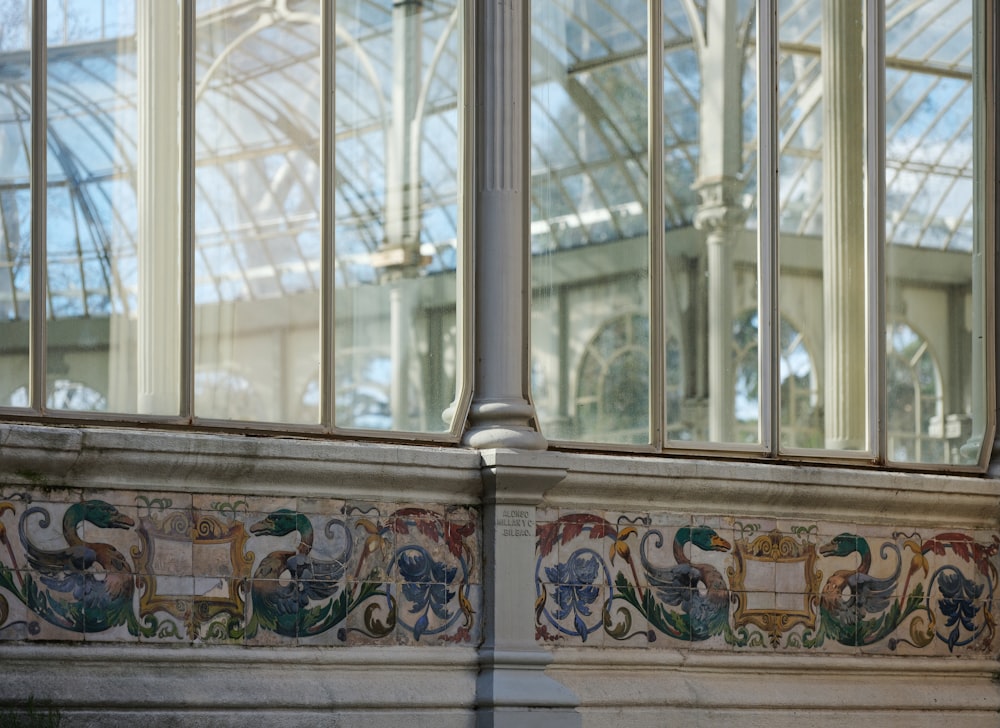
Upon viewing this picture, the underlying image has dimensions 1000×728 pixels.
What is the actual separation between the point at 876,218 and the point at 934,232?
416mm

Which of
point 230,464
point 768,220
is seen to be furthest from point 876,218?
point 230,464

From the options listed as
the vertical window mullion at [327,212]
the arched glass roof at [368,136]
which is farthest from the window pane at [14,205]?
the vertical window mullion at [327,212]

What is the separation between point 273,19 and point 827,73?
298 cm

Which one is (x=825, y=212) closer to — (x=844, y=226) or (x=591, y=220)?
(x=844, y=226)

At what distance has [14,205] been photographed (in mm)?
7852

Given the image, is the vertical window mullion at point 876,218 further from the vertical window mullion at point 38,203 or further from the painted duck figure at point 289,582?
the vertical window mullion at point 38,203

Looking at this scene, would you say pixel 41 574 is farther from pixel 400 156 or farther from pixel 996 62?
pixel 996 62

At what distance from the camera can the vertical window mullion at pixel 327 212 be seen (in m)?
8.41

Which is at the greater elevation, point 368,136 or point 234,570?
point 368,136

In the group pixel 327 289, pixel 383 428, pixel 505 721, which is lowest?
pixel 505 721

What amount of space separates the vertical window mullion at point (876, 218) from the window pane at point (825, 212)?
0.03 metres

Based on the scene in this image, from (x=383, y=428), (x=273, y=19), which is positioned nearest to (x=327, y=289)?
(x=383, y=428)

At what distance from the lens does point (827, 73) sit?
988 cm

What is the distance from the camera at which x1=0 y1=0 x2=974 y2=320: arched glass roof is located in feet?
26.2
